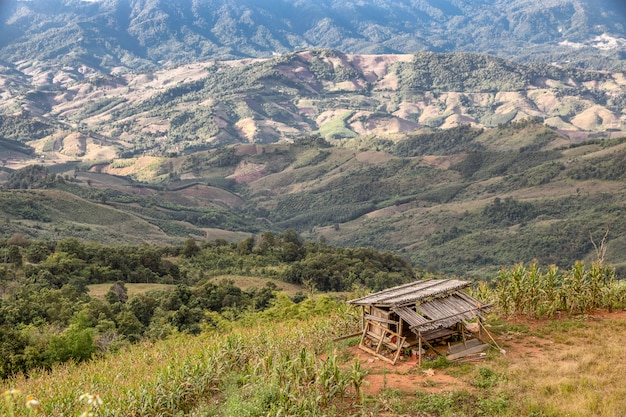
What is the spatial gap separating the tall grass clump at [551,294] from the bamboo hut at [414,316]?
135 inches

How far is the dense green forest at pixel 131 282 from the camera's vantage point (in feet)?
100

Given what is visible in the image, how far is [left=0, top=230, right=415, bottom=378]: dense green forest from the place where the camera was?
3062cm

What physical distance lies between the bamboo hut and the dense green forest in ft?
48.9

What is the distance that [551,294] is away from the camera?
28219 millimetres

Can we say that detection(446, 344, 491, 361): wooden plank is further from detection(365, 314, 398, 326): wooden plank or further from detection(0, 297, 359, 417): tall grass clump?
detection(0, 297, 359, 417): tall grass clump

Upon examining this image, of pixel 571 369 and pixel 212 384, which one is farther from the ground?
pixel 212 384

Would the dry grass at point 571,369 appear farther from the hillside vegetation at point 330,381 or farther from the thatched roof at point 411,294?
the thatched roof at point 411,294

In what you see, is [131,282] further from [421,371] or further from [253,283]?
[421,371]

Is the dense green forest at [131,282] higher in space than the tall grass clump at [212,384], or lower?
lower

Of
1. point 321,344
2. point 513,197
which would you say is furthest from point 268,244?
point 513,197

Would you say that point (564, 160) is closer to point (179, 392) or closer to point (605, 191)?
point (605, 191)

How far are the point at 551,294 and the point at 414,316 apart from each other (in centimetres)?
901

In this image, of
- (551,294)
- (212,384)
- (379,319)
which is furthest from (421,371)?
(551,294)

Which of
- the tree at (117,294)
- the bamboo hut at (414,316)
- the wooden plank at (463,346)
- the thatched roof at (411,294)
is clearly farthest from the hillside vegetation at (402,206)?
the wooden plank at (463,346)
